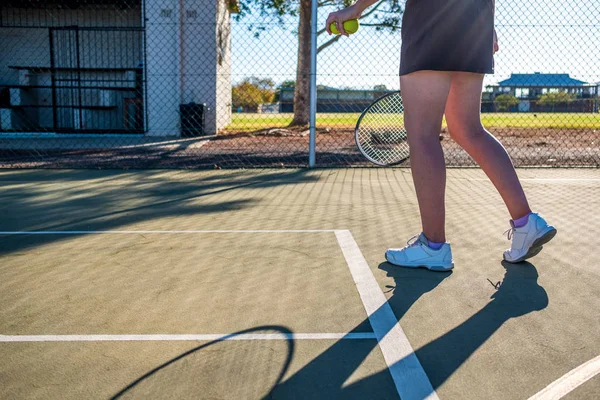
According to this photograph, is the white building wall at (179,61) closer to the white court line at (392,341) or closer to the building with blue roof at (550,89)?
the building with blue roof at (550,89)

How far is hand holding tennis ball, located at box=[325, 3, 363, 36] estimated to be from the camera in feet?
9.76

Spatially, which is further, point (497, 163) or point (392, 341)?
point (497, 163)

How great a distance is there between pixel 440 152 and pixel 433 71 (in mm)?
384

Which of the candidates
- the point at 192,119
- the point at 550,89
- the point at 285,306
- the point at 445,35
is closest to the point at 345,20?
the point at 445,35

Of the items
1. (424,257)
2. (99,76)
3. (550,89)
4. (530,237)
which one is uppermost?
(99,76)

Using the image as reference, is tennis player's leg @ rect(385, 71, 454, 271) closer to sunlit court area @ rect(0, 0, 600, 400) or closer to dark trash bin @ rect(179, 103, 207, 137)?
sunlit court area @ rect(0, 0, 600, 400)

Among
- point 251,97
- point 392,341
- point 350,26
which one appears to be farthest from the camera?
point 251,97

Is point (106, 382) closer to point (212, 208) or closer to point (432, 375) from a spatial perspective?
point (432, 375)

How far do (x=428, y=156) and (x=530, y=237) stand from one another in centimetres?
64

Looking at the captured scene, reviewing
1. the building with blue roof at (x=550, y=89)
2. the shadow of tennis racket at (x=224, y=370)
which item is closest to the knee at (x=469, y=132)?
the shadow of tennis racket at (x=224, y=370)

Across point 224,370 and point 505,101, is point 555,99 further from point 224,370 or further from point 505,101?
point 224,370

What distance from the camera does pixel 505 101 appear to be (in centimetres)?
1275

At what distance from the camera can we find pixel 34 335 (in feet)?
6.83

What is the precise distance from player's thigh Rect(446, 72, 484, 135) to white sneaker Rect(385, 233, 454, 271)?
24.2 inches
